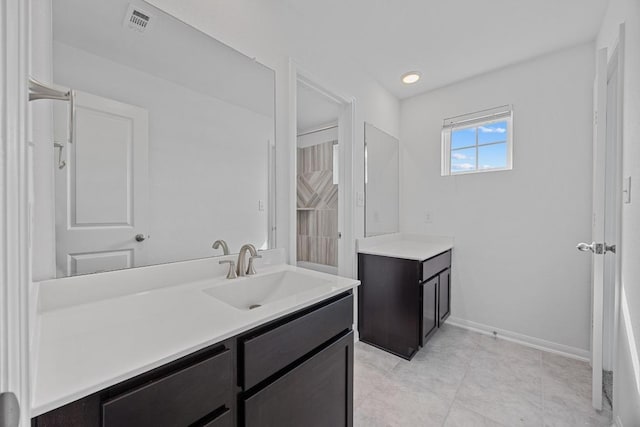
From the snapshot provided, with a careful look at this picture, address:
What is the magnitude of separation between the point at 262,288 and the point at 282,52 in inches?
55.9

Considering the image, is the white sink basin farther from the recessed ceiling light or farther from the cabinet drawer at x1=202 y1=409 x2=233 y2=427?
the recessed ceiling light

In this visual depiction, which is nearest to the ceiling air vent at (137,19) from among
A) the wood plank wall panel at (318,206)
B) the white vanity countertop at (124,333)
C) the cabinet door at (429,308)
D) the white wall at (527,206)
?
the white vanity countertop at (124,333)

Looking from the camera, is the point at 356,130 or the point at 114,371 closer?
the point at 114,371

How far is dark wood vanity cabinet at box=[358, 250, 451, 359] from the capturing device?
2.06m

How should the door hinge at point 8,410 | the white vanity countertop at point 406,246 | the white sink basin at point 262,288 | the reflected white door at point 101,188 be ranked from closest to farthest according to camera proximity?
the door hinge at point 8,410 < the reflected white door at point 101,188 < the white sink basin at point 262,288 < the white vanity countertop at point 406,246

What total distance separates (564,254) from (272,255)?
229 centimetres

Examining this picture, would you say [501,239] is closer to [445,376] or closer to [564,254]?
[564,254]

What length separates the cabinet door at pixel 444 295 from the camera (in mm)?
2396

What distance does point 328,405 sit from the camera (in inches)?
44.2

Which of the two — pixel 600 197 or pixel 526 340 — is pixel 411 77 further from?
pixel 526 340

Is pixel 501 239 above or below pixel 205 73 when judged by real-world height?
below

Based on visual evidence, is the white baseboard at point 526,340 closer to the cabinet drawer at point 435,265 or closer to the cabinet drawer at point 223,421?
the cabinet drawer at point 435,265

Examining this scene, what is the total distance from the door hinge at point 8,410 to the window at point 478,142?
2979 millimetres

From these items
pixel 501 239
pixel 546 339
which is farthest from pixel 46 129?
pixel 546 339
